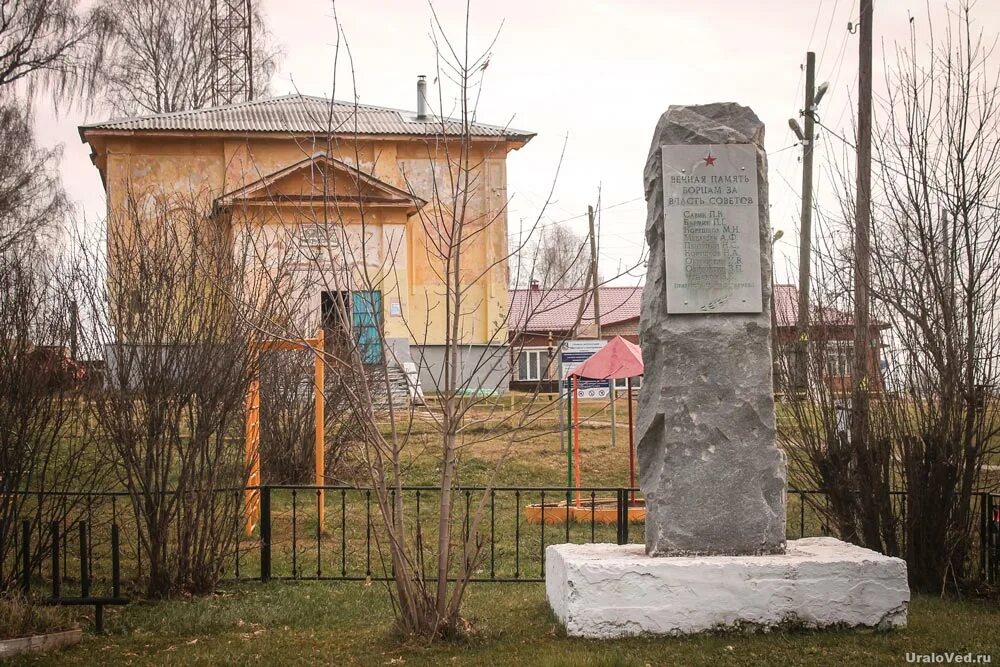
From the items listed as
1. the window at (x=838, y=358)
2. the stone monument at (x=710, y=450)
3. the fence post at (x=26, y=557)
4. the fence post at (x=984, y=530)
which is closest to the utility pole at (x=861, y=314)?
the window at (x=838, y=358)

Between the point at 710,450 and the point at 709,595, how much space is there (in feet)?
3.05

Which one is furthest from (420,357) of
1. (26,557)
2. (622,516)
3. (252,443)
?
(26,557)

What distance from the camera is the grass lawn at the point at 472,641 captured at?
6246 millimetres

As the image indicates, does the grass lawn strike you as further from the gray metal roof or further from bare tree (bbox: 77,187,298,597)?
the gray metal roof

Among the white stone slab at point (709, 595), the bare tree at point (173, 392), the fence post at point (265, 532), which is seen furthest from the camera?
the fence post at point (265, 532)

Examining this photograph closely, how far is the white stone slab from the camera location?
668cm

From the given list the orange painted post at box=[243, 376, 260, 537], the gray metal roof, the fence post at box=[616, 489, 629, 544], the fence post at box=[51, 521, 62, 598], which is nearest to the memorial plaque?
the fence post at box=[616, 489, 629, 544]

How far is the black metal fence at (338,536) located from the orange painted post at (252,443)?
184 mm

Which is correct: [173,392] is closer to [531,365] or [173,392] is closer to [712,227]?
[712,227]

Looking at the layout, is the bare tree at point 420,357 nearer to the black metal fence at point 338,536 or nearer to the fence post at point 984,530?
the black metal fence at point 338,536

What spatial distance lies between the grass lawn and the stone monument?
0.65 feet

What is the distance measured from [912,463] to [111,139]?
23406 mm

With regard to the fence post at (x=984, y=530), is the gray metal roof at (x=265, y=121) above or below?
above

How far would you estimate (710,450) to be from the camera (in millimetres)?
7086
